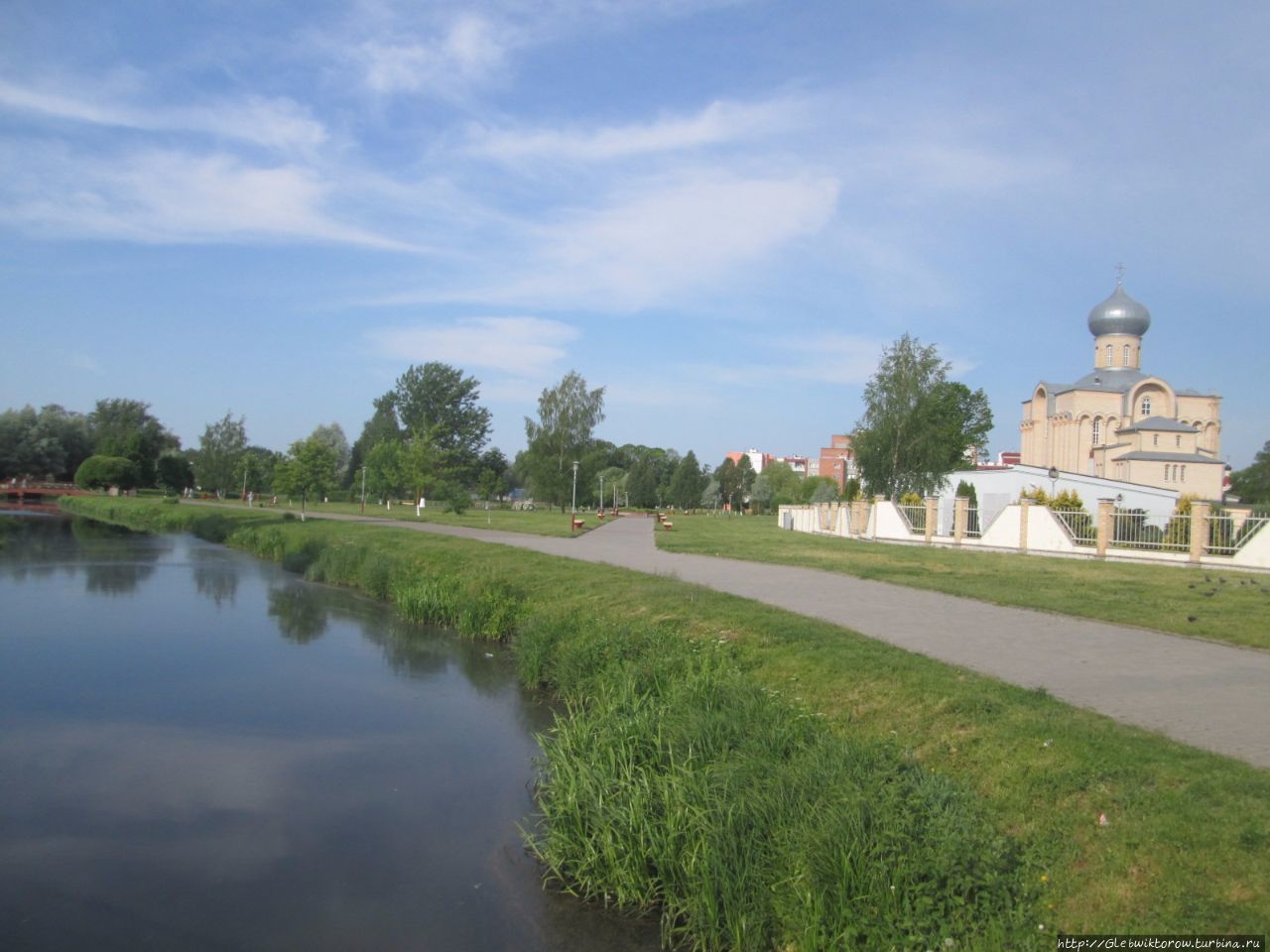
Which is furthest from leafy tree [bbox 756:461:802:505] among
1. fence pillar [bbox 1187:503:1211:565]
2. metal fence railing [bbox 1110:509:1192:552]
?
fence pillar [bbox 1187:503:1211:565]

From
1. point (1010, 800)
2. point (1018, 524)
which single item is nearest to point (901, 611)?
point (1010, 800)

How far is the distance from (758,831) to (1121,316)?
213 ft

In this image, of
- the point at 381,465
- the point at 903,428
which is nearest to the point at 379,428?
the point at 381,465

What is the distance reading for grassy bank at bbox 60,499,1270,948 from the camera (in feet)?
15.8

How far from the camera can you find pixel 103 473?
7275 centimetres

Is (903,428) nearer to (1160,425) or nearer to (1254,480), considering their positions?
(1160,425)

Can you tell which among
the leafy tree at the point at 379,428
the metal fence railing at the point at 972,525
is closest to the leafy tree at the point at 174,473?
the leafy tree at the point at 379,428

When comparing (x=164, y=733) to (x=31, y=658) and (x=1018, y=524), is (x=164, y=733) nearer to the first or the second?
(x=31, y=658)

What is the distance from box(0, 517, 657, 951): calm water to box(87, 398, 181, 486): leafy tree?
227ft

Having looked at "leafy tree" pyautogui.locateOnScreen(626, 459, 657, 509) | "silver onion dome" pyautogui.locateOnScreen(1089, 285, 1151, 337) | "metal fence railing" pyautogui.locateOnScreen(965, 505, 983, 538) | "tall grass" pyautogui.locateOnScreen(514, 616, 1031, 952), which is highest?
"silver onion dome" pyautogui.locateOnScreen(1089, 285, 1151, 337)

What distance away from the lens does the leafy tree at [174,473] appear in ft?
269

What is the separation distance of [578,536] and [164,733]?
78.2ft

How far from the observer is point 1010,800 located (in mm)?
5879

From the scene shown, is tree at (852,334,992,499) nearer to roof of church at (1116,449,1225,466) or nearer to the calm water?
roof of church at (1116,449,1225,466)
